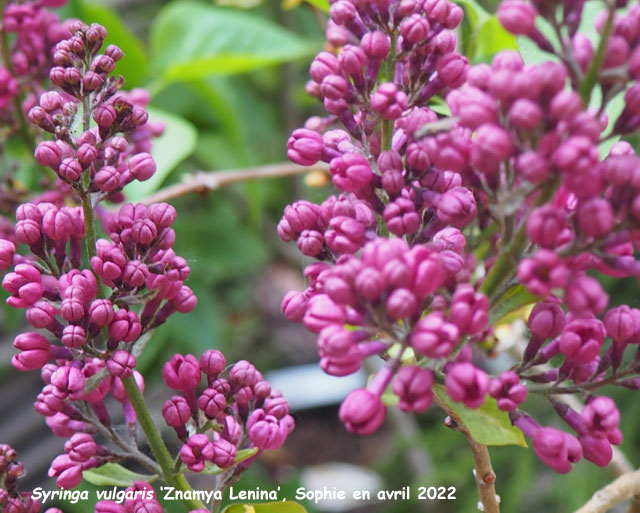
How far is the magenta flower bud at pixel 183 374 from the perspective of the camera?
1.74 ft

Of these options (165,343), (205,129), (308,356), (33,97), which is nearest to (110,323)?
(33,97)

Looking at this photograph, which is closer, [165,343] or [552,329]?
[552,329]

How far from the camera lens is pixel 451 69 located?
50cm

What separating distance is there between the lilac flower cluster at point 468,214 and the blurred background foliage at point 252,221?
16 cm

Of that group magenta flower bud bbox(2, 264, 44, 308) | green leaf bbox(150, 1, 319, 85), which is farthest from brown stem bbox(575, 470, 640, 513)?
green leaf bbox(150, 1, 319, 85)

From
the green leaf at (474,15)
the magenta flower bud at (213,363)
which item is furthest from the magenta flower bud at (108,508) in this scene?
the green leaf at (474,15)

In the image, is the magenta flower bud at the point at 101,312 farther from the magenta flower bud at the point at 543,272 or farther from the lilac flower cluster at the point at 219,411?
the magenta flower bud at the point at 543,272

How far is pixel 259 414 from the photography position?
1.78 feet

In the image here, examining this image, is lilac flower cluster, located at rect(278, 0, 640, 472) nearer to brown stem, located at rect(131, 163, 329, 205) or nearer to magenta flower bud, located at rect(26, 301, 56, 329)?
magenta flower bud, located at rect(26, 301, 56, 329)

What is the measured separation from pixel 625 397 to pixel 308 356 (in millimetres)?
1093

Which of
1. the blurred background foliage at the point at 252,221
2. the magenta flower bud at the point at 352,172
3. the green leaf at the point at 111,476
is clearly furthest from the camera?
the blurred background foliage at the point at 252,221

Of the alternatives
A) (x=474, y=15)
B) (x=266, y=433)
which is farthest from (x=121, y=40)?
(x=266, y=433)

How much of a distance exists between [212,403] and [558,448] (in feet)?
0.72

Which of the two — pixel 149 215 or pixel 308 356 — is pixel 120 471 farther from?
pixel 308 356
